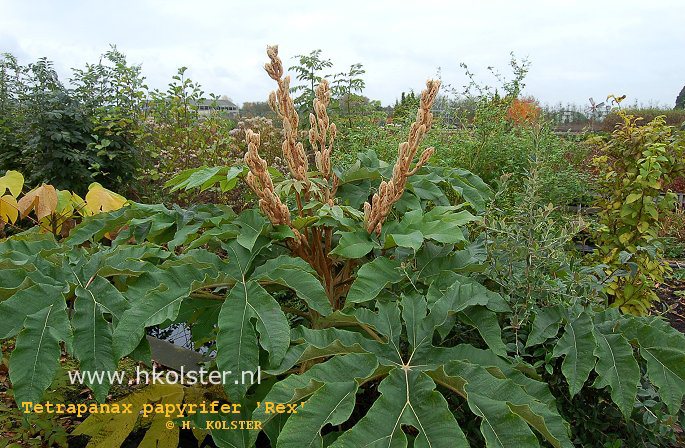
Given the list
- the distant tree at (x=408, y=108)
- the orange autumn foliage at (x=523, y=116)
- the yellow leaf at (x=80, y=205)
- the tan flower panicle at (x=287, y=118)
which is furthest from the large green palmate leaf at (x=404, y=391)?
the distant tree at (x=408, y=108)

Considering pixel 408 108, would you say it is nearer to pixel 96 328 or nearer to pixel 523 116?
pixel 523 116

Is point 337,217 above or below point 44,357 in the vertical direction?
above

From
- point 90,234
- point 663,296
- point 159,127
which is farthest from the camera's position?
point 159,127

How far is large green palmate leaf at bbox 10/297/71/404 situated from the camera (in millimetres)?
1251

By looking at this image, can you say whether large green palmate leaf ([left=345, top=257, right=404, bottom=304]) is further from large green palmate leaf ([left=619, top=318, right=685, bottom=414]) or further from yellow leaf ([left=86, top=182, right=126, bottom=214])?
yellow leaf ([left=86, top=182, right=126, bottom=214])

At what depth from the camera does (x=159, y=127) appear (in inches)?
198

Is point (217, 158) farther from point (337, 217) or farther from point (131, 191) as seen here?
point (337, 217)

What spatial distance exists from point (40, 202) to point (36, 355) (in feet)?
4.20

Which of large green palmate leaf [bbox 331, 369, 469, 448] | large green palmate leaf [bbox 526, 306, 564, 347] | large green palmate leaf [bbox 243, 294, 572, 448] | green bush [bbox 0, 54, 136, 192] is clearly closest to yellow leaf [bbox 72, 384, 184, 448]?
large green palmate leaf [bbox 243, 294, 572, 448]

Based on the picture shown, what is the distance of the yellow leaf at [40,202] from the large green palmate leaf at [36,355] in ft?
3.85

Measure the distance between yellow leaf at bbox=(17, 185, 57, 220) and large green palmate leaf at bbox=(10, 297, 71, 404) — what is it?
117cm

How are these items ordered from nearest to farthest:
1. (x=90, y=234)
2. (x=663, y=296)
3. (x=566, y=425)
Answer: (x=566, y=425)
(x=90, y=234)
(x=663, y=296)

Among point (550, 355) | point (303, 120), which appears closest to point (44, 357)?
point (550, 355)

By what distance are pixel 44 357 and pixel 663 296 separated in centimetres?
441
